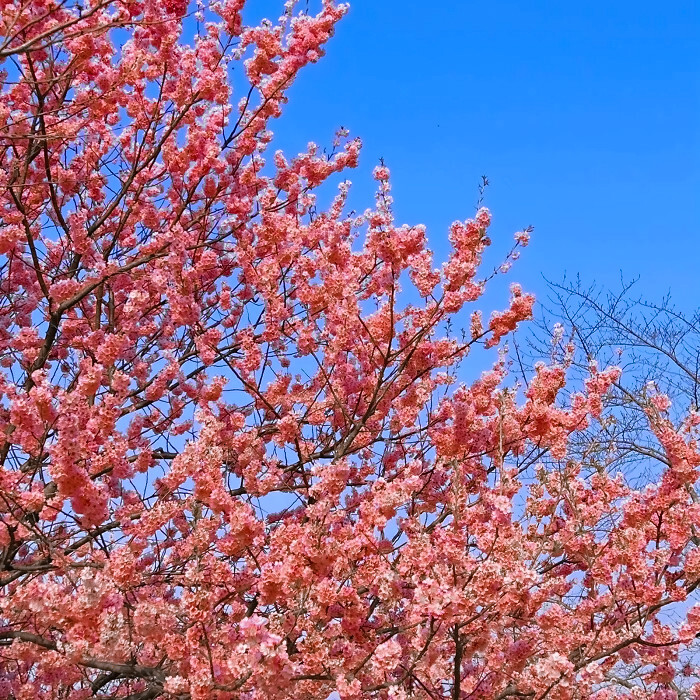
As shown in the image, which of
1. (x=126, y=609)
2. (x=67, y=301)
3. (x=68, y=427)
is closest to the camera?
(x=68, y=427)

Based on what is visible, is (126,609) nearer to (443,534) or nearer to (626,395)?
(443,534)

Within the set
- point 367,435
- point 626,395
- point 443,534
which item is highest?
point 626,395

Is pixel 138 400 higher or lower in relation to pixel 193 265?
lower

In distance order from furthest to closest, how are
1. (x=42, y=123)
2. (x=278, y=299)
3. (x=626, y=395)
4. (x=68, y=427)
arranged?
(x=626, y=395), (x=278, y=299), (x=42, y=123), (x=68, y=427)

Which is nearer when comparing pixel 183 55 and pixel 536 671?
pixel 536 671

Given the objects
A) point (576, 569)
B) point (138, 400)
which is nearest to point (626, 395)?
point (576, 569)

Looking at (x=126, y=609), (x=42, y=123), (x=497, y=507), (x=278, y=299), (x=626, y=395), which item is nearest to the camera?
(x=497, y=507)

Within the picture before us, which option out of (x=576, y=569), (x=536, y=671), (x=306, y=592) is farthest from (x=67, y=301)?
(x=576, y=569)

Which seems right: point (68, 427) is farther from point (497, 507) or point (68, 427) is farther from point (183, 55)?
point (183, 55)

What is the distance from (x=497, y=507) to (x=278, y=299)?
2.62m

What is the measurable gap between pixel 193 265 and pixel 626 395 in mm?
7896

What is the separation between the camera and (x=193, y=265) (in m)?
5.73

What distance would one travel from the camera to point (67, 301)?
5.07 metres

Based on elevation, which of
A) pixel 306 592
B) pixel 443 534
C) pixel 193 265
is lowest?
pixel 306 592
